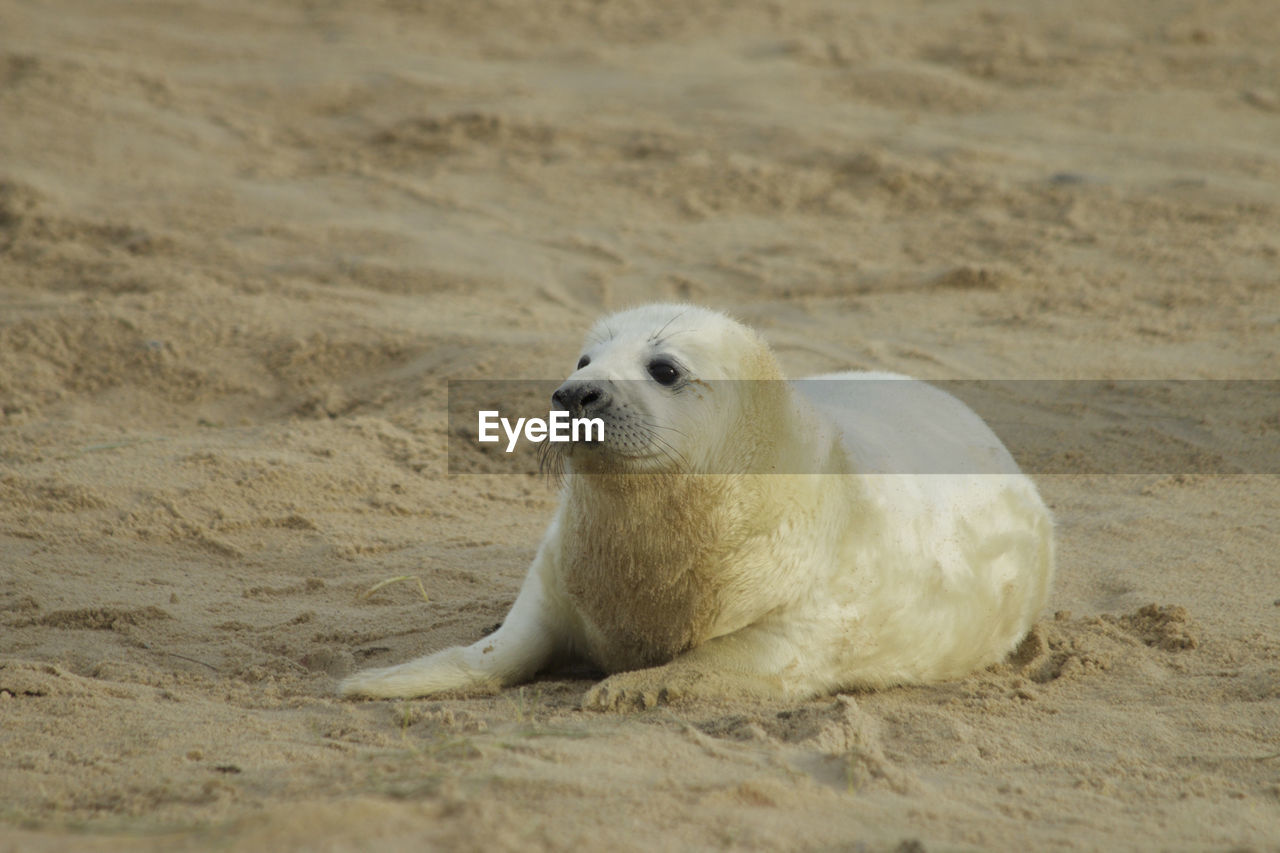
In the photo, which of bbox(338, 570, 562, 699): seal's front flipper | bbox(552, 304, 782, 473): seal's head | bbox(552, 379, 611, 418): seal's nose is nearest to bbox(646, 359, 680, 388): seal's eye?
bbox(552, 304, 782, 473): seal's head

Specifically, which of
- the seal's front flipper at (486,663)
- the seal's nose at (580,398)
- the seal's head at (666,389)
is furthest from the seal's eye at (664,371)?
the seal's front flipper at (486,663)

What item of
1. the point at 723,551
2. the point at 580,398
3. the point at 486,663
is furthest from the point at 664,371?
the point at 486,663

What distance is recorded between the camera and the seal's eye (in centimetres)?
363

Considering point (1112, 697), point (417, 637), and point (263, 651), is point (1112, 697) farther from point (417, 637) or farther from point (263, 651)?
point (263, 651)

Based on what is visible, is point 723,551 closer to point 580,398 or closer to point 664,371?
point 664,371

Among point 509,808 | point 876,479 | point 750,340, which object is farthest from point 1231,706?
point 509,808

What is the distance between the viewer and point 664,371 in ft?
11.9

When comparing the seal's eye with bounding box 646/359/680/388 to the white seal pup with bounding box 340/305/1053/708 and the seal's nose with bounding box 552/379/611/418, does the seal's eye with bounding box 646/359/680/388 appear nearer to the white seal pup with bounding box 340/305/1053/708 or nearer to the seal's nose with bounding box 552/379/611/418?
the white seal pup with bounding box 340/305/1053/708

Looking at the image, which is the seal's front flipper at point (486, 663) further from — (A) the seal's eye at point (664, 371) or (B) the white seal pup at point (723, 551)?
(A) the seal's eye at point (664, 371)

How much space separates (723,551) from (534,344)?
11.4ft

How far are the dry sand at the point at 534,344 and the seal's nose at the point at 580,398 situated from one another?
2.62 ft

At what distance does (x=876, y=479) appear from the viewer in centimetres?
408

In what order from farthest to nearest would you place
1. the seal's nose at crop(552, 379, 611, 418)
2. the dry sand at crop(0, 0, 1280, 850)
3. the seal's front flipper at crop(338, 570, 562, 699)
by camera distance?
the seal's front flipper at crop(338, 570, 562, 699) < the seal's nose at crop(552, 379, 611, 418) < the dry sand at crop(0, 0, 1280, 850)

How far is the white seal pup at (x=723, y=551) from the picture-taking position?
3.58 m
